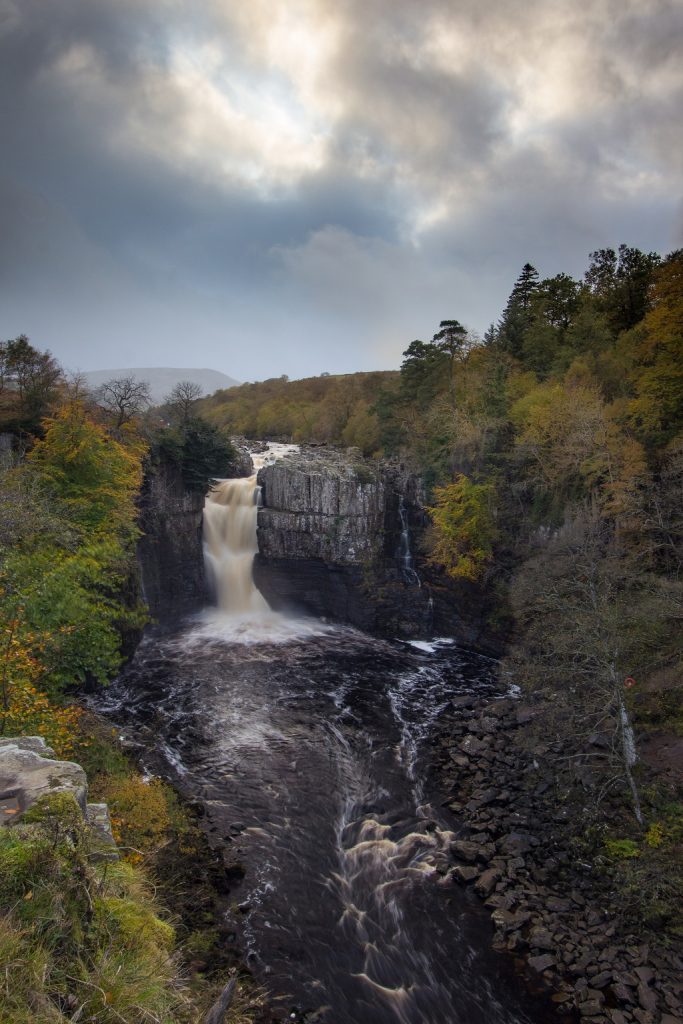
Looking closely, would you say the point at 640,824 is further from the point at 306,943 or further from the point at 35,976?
the point at 35,976

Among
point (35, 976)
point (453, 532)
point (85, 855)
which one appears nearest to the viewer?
point (35, 976)

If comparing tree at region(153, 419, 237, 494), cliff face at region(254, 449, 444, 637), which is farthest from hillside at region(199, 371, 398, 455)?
cliff face at region(254, 449, 444, 637)

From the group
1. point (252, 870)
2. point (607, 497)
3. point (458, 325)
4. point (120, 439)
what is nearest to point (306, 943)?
point (252, 870)

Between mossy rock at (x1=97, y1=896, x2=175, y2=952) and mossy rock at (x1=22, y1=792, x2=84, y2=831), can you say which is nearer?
mossy rock at (x1=97, y1=896, x2=175, y2=952)

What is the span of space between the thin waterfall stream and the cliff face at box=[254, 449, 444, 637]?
3.55 meters

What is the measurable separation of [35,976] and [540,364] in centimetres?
4540

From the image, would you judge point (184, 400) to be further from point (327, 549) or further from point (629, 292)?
point (629, 292)

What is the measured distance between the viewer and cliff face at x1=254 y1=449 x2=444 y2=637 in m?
38.7

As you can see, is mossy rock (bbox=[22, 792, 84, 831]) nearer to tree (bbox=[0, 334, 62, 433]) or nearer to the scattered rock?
the scattered rock

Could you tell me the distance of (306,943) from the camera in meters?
13.7

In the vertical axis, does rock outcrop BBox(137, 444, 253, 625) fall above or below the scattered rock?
above

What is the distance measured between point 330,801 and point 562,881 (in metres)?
8.04

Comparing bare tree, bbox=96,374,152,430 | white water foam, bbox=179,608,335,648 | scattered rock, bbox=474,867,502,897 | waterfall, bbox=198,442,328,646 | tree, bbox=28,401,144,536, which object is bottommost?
scattered rock, bbox=474,867,502,897

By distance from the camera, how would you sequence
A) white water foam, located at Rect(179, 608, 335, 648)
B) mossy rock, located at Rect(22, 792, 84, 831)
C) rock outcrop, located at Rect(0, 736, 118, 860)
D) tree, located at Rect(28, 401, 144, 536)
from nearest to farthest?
mossy rock, located at Rect(22, 792, 84, 831) < rock outcrop, located at Rect(0, 736, 118, 860) < tree, located at Rect(28, 401, 144, 536) < white water foam, located at Rect(179, 608, 335, 648)
